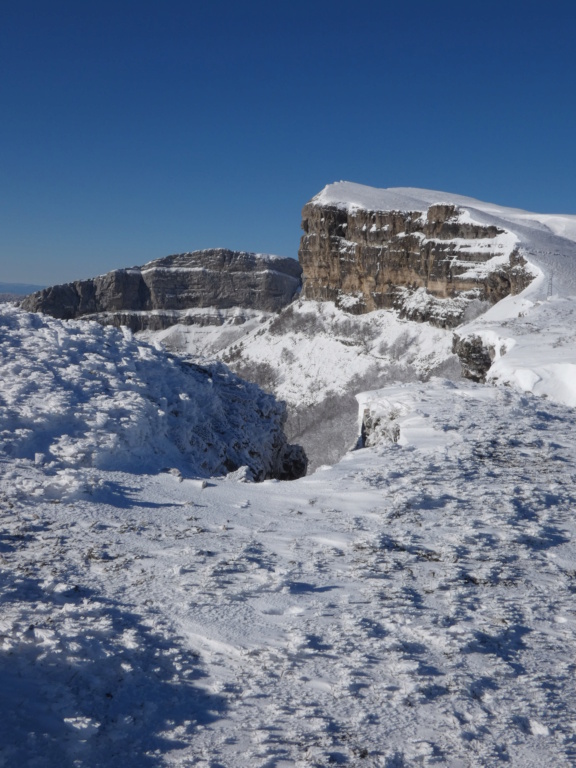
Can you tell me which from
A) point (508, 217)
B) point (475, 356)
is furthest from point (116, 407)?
point (508, 217)

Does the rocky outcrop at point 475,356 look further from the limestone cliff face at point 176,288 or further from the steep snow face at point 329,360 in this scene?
the limestone cliff face at point 176,288

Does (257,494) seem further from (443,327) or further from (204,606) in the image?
(443,327)

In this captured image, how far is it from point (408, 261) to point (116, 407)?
58.0 m

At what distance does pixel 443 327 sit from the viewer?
59.2 meters

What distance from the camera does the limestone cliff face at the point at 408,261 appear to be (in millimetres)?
55375

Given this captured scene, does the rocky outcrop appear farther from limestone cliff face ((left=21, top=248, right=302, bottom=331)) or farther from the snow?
limestone cliff face ((left=21, top=248, right=302, bottom=331))

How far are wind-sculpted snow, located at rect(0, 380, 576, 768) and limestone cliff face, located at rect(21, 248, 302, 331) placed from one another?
130891 mm

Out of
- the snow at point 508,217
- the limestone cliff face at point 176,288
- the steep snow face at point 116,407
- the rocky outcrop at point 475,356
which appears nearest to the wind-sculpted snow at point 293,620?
the steep snow face at point 116,407

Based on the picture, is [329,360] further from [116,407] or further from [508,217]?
[116,407]

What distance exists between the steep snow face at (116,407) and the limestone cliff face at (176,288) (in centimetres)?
12348

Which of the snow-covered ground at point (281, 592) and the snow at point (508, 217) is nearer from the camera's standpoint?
the snow-covered ground at point (281, 592)

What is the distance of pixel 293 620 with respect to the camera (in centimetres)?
514

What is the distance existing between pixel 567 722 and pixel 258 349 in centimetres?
6826

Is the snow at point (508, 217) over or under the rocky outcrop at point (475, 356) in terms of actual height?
over
